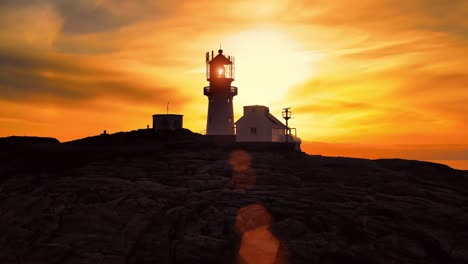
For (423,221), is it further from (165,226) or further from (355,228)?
(165,226)

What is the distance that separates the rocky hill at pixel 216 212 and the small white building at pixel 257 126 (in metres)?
25.7

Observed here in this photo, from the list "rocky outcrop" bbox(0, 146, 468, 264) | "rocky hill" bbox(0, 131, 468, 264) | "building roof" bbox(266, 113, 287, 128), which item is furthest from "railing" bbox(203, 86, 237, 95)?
"rocky outcrop" bbox(0, 146, 468, 264)

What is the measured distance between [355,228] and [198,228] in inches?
353

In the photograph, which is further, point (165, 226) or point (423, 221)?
point (423, 221)

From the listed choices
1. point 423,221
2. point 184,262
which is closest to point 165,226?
point 184,262

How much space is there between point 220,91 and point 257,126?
806cm

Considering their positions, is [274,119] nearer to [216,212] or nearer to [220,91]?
[220,91]

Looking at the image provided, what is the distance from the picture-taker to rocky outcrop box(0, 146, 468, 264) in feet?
75.2

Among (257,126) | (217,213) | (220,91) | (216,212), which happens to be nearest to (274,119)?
(257,126)

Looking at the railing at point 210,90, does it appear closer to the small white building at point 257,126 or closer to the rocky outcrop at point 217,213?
the small white building at point 257,126

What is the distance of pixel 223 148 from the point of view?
149ft

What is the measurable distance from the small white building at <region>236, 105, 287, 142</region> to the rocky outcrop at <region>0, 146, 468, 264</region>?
26.2 metres

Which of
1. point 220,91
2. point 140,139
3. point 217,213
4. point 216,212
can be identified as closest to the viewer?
point 217,213

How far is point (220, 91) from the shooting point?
62.0 meters
